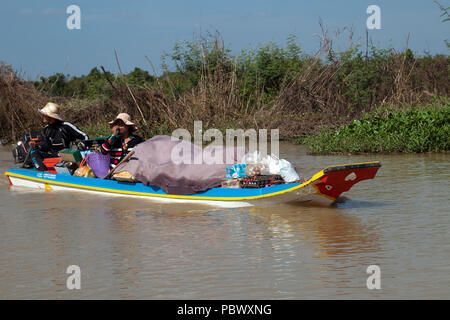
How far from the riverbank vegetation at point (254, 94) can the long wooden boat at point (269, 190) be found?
702 centimetres

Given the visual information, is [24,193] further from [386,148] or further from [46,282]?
[386,148]

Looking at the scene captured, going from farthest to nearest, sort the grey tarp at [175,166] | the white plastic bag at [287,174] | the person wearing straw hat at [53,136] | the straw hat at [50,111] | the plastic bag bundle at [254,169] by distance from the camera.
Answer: the person wearing straw hat at [53,136] → the straw hat at [50,111] → the grey tarp at [175,166] → the plastic bag bundle at [254,169] → the white plastic bag at [287,174]

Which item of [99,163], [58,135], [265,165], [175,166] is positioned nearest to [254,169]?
[265,165]

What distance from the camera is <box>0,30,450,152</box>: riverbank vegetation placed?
15.9 m

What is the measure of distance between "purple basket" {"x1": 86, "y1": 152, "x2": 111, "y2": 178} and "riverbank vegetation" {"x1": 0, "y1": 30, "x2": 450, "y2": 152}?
6.55m

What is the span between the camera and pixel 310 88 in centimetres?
1706

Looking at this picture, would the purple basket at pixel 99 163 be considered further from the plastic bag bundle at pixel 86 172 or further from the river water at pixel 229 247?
the river water at pixel 229 247

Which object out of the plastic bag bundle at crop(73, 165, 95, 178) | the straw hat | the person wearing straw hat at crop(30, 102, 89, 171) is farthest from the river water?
the straw hat

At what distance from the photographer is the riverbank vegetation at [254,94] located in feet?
52.0

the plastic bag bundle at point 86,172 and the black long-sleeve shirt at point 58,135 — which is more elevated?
the black long-sleeve shirt at point 58,135

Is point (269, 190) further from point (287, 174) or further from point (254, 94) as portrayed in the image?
point (254, 94)

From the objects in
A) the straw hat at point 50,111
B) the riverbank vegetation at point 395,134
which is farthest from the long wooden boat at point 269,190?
the riverbank vegetation at point 395,134

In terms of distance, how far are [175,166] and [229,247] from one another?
2190 mm
